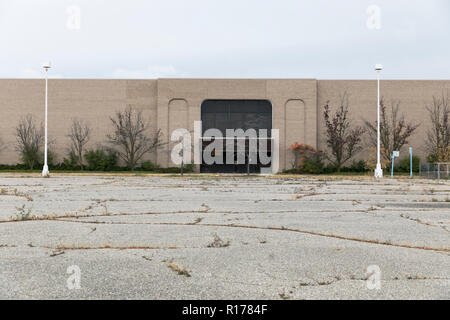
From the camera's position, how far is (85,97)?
147 ft

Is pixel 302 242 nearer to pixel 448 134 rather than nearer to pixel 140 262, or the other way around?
pixel 140 262

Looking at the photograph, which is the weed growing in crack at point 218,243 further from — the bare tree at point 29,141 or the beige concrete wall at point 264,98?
the bare tree at point 29,141

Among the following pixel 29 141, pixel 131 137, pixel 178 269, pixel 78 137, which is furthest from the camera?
pixel 29 141

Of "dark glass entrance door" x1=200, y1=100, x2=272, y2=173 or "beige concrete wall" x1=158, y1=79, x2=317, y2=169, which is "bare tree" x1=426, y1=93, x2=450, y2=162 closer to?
"beige concrete wall" x1=158, y1=79, x2=317, y2=169

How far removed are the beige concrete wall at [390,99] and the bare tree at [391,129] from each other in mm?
467

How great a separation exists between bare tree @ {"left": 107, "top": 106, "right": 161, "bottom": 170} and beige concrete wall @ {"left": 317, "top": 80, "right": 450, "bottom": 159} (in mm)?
15455

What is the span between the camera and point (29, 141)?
4450cm

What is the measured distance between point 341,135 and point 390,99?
5699mm

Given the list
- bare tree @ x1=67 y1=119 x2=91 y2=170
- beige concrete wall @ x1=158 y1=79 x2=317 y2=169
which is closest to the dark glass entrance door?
beige concrete wall @ x1=158 y1=79 x2=317 y2=169

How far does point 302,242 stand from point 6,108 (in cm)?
4411

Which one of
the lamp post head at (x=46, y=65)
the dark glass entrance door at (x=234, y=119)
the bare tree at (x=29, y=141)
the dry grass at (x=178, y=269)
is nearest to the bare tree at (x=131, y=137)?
the dark glass entrance door at (x=234, y=119)

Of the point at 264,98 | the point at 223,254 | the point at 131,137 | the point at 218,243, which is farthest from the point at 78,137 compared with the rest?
the point at 223,254

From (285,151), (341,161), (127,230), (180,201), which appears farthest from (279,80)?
(127,230)

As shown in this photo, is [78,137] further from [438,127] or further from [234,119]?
[438,127]
